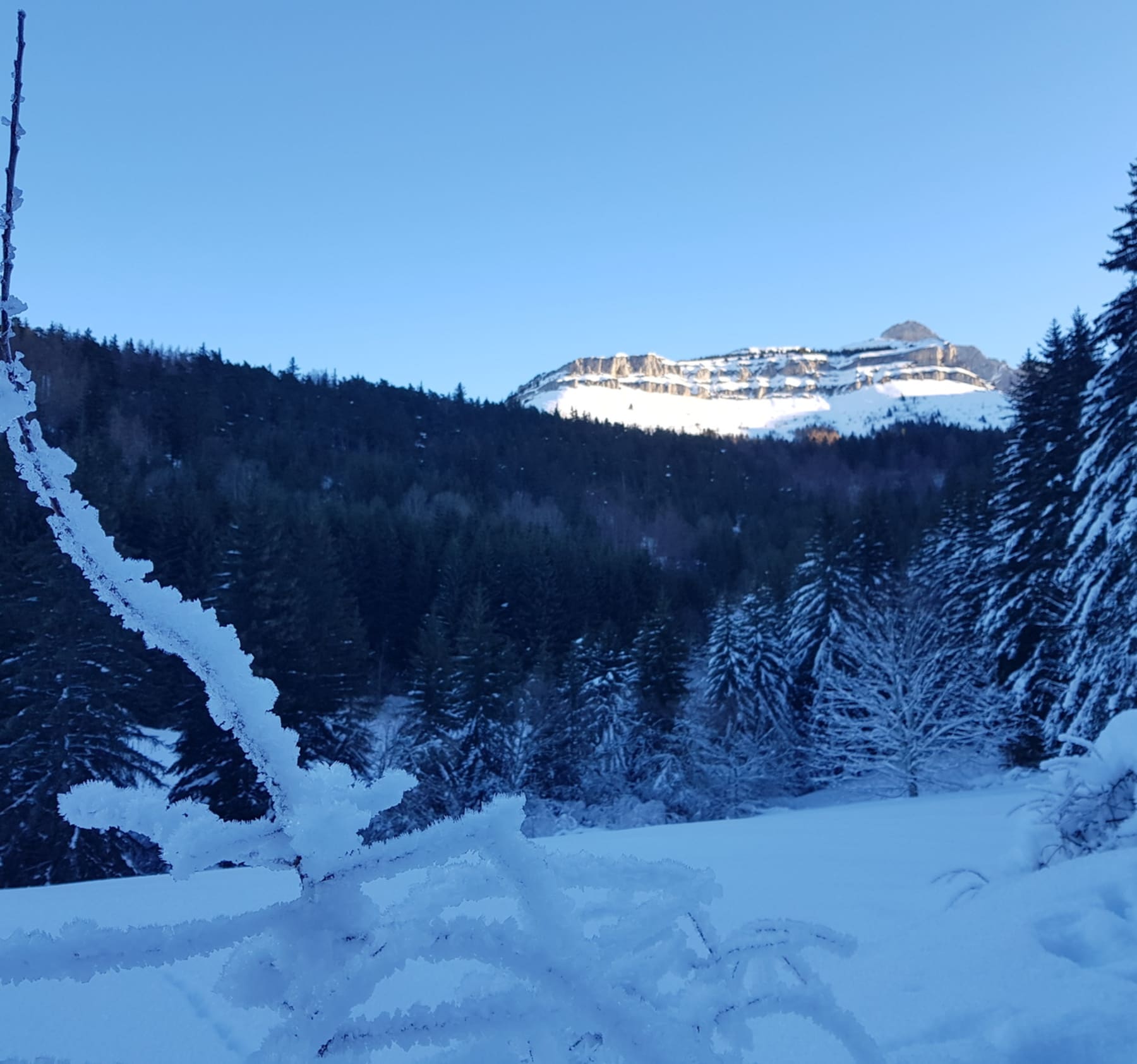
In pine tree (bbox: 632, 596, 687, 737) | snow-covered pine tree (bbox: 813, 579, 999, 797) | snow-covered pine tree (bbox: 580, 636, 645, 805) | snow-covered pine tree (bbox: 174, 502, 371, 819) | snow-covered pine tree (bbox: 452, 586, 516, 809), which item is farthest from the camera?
pine tree (bbox: 632, 596, 687, 737)

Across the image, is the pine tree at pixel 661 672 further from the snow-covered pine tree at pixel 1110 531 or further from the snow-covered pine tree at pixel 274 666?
the snow-covered pine tree at pixel 1110 531

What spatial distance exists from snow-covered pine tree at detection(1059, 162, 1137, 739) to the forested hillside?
11.1 meters

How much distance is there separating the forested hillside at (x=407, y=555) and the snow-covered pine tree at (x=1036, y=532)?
486 cm

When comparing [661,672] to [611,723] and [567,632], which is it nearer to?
[611,723]

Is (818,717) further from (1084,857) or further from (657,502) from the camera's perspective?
(657,502)

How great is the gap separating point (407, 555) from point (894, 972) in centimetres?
3974

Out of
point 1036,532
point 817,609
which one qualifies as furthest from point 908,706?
point 817,609

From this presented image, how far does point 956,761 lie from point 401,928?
21.1 m

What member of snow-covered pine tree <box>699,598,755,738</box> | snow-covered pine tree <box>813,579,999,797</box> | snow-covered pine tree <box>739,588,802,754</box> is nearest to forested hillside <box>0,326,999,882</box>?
snow-covered pine tree <box>699,598,755,738</box>

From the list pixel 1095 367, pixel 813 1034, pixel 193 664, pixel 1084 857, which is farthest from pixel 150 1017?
pixel 1095 367

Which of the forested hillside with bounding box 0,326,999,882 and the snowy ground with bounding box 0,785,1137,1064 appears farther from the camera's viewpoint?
the forested hillside with bounding box 0,326,999,882

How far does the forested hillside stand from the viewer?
10695 mm

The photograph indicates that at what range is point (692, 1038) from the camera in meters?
0.61

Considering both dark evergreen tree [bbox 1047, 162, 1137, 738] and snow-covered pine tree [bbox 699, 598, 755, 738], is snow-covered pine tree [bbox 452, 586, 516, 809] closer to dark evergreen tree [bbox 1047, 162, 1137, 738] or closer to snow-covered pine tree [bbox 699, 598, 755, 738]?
snow-covered pine tree [bbox 699, 598, 755, 738]
